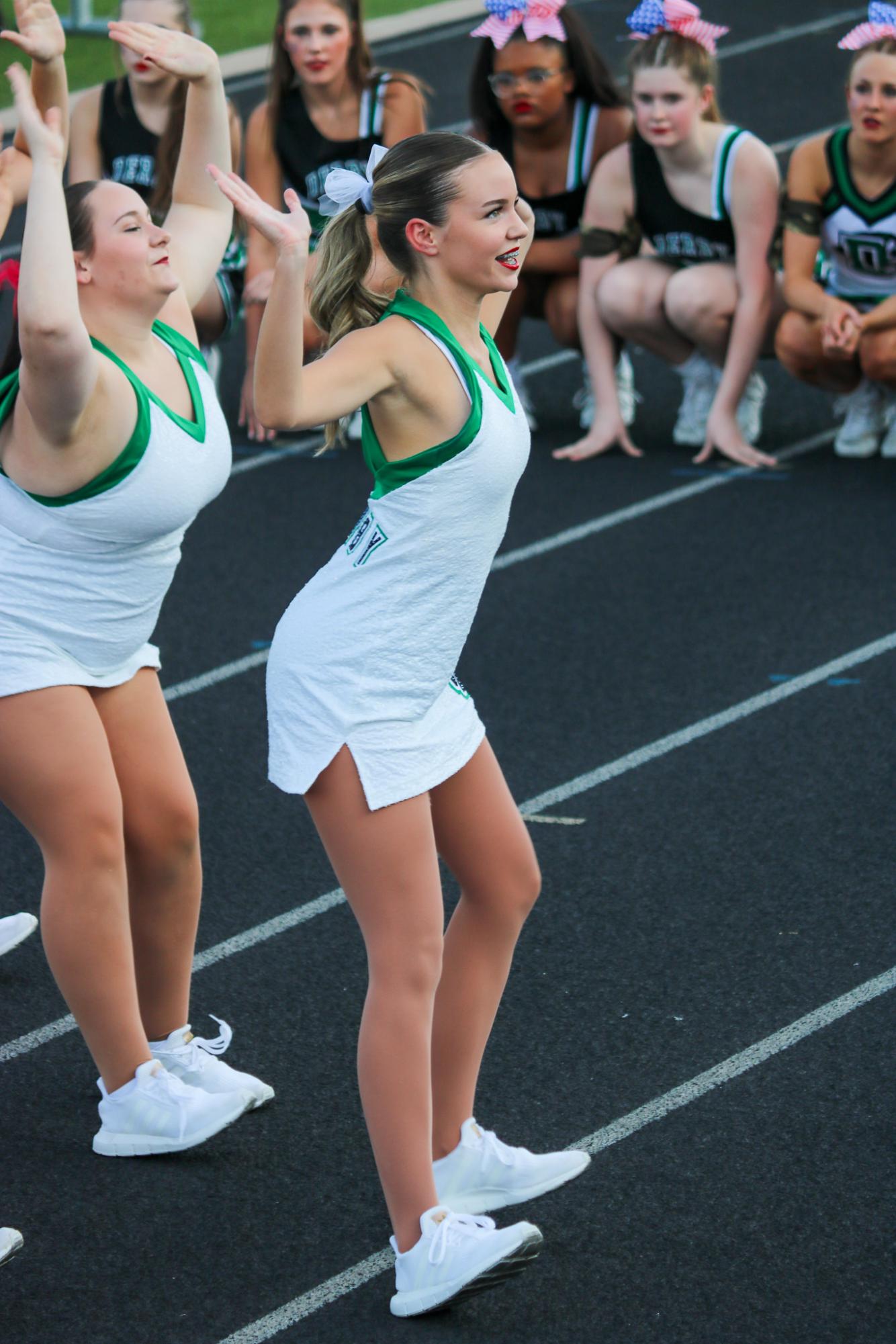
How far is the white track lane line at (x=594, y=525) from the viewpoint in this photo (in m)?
5.45

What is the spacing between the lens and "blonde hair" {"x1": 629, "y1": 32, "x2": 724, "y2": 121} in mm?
6520

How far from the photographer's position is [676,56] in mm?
6520

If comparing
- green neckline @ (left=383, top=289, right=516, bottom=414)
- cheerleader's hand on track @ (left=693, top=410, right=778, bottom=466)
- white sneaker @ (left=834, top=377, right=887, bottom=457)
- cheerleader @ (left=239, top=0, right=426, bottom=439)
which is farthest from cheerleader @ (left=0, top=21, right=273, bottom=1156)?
white sneaker @ (left=834, top=377, right=887, bottom=457)

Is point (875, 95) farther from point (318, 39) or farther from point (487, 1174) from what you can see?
point (487, 1174)

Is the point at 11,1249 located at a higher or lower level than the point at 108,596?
lower

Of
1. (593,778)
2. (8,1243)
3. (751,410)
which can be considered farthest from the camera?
(751,410)

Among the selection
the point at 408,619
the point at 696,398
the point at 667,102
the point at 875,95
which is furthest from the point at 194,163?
the point at 696,398

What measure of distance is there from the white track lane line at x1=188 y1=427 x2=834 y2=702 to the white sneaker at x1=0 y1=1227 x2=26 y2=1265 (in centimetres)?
258

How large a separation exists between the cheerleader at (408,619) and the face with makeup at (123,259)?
0.41 m

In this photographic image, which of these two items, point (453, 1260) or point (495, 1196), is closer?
point (453, 1260)

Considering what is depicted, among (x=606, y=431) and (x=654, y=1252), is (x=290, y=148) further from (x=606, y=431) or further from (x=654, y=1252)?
(x=654, y=1252)

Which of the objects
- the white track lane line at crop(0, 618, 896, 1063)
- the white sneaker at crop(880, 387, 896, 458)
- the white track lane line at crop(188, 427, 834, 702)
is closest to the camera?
the white track lane line at crop(0, 618, 896, 1063)

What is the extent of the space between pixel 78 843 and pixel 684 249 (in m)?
4.57

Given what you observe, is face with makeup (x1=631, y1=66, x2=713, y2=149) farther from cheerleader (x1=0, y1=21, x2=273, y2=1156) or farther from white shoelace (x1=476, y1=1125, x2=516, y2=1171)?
white shoelace (x1=476, y1=1125, x2=516, y2=1171)
